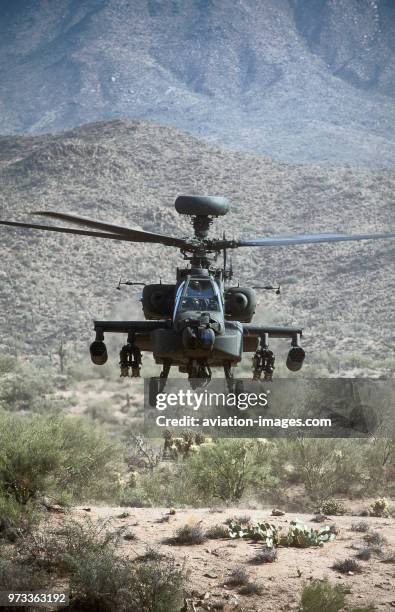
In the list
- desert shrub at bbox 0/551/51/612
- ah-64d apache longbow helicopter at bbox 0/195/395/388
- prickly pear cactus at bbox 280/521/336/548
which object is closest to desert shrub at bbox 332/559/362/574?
prickly pear cactus at bbox 280/521/336/548

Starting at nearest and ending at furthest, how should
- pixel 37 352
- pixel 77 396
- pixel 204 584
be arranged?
pixel 204 584
pixel 77 396
pixel 37 352

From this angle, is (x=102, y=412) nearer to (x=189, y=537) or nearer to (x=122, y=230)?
(x=122, y=230)

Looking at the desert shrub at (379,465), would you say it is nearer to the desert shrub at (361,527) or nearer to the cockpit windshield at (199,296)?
the desert shrub at (361,527)

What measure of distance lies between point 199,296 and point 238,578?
4.57 m

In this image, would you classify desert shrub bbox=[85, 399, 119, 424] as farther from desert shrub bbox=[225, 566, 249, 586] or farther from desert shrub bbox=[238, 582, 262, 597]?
desert shrub bbox=[238, 582, 262, 597]

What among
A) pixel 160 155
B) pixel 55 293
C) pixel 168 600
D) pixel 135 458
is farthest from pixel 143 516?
pixel 160 155

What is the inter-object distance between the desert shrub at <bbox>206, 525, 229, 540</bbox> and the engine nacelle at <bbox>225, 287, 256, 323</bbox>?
160 inches

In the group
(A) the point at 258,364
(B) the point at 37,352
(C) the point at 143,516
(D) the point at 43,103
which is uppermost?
(D) the point at 43,103

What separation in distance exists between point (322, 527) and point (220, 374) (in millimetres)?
25802

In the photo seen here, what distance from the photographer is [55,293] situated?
178ft

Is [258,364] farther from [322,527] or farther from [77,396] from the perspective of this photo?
[77,396]

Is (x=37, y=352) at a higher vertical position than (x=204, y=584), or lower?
lower

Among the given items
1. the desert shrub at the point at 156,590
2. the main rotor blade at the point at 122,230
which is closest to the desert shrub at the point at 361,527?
the desert shrub at the point at 156,590

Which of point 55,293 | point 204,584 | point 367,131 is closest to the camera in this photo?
point 204,584
